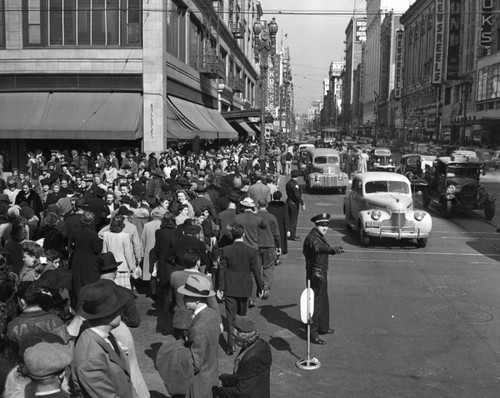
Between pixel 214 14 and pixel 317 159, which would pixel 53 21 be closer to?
pixel 317 159

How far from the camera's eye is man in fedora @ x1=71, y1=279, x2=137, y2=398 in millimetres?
4105

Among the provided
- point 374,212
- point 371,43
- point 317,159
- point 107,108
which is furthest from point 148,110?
point 371,43

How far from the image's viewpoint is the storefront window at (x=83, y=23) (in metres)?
29.0

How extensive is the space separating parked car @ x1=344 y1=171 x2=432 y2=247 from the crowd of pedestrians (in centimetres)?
201

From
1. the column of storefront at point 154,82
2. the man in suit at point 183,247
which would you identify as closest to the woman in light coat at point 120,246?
the man in suit at point 183,247

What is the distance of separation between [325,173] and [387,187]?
11789 mm

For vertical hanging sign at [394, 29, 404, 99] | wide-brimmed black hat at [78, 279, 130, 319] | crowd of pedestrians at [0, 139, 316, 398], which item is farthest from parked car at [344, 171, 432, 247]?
vertical hanging sign at [394, 29, 404, 99]

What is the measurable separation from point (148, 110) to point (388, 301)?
67.8ft

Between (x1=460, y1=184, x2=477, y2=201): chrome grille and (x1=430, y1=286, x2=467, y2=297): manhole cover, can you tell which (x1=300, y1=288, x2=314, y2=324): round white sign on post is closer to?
(x1=430, y1=286, x2=467, y2=297): manhole cover

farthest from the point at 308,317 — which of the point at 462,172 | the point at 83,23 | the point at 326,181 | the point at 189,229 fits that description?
the point at 83,23

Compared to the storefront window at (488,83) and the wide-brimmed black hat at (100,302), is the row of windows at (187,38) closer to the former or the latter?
the wide-brimmed black hat at (100,302)

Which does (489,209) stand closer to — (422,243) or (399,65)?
(422,243)

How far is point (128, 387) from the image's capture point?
4.36 meters

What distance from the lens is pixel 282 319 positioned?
10117mm
